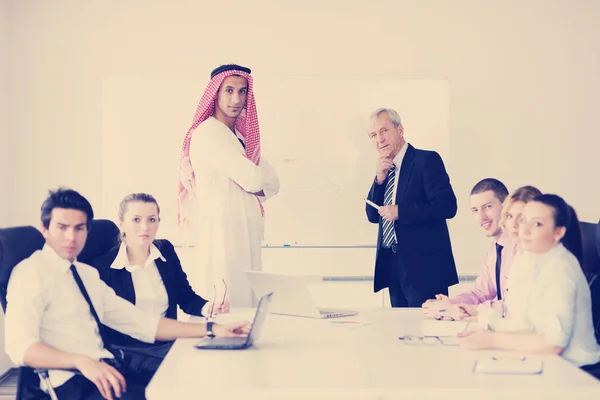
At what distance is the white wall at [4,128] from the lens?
4891mm

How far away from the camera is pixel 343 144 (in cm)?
502

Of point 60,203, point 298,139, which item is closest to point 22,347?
point 60,203

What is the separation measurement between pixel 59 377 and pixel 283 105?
2923 mm

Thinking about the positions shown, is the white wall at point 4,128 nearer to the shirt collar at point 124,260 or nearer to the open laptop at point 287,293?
the shirt collar at point 124,260

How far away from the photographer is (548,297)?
2.32 m

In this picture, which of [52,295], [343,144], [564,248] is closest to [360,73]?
[343,144]

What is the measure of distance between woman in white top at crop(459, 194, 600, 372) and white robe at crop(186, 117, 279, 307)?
130cm

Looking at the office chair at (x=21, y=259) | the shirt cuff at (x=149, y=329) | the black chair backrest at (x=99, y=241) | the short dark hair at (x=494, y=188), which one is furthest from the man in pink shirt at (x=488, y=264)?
the office chair at (x=21, y=259)

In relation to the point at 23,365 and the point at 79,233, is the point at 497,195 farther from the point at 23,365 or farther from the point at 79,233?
the point at 23,365

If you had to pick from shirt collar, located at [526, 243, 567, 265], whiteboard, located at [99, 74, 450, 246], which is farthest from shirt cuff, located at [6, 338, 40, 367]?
whiteboard, located at [99, 74, 450, 246]

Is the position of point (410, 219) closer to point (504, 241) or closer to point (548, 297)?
point (504, 241)

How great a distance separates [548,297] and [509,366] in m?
0.41

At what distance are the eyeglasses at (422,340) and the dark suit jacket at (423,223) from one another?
1216mm

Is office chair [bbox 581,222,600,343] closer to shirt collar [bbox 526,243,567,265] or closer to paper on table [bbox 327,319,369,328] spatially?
shirt collar [bbox 526,243,567,265]
